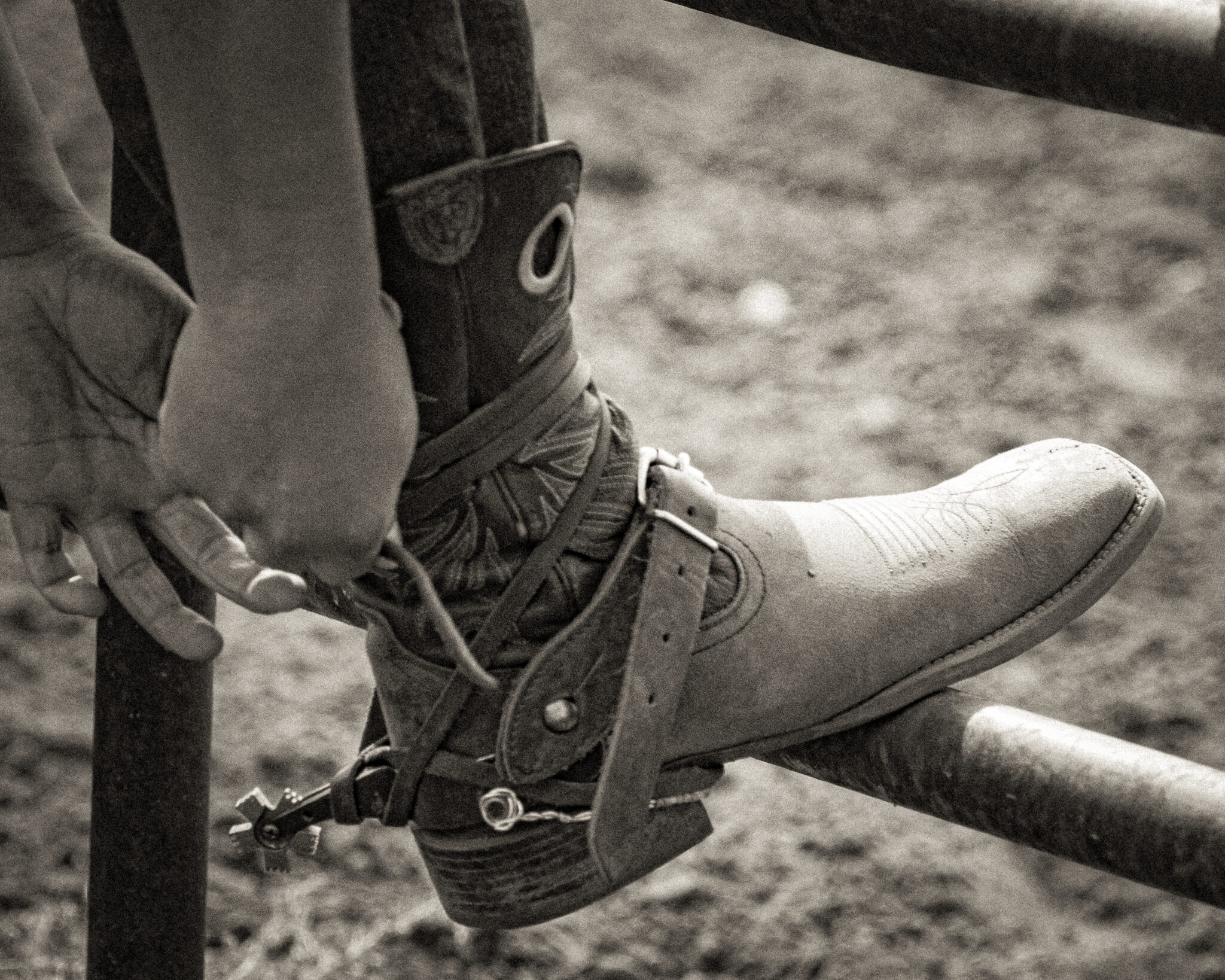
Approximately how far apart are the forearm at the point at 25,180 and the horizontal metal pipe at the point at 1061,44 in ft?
1.21

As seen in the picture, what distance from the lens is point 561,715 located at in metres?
0.82

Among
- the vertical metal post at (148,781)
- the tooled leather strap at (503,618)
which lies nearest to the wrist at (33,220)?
the vertical metal post at (148,781)

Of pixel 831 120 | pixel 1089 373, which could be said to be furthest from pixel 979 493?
pixel 831 120

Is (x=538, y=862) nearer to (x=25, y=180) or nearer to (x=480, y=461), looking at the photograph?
(x=480, y=461)

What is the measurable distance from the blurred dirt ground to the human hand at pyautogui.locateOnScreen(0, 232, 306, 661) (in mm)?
787

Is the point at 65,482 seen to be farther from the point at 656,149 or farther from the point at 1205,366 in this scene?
the point at 656,149

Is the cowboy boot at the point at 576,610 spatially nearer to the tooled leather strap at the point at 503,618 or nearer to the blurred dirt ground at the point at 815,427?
the tooled leather strap at the point at 503,618

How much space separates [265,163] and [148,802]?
53cm

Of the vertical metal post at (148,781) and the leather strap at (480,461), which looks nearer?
the leather strap at (480,461)

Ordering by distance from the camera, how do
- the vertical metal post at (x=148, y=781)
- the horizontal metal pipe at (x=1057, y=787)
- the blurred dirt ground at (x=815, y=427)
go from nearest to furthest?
the horizontal metal pipe at (x=1057, y=787) → the vertical metal post at (x=148, y=781) → the blurred dirt ground at (x=815, y=427)

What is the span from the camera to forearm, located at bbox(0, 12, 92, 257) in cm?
81

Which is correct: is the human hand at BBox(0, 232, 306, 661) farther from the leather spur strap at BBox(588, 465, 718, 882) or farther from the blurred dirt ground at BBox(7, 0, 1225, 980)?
the blurred dirt ground at BBox(7, 0, 1225, 980)

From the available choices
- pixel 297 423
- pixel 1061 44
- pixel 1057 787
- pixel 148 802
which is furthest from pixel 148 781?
pixel 1061 44

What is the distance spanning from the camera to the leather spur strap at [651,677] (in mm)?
806
